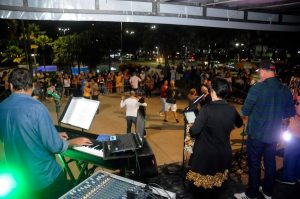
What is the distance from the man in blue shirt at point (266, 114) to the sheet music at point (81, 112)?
2222 millimetres

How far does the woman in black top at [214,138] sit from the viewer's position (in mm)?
3172

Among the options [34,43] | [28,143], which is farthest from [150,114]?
[34,43]

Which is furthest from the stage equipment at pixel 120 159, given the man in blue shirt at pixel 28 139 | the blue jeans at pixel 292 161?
the blue jeans at pixel 292 161

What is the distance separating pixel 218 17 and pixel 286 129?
122 inches

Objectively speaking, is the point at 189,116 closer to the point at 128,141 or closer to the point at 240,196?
the point at 128,141

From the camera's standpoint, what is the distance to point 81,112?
4.11m

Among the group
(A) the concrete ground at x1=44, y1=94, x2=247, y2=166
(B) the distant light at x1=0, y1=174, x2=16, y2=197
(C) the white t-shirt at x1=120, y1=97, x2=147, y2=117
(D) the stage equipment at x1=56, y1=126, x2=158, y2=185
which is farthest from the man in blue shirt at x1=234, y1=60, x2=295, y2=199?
(C) the white t-shirt at x1=120, y1=97, x2=147, y2=117

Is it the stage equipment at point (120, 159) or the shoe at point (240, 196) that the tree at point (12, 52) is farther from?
the shoe at point (240, 196)

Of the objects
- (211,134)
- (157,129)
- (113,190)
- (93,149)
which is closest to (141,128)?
(93,149)

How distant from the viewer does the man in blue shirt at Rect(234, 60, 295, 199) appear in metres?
3.85

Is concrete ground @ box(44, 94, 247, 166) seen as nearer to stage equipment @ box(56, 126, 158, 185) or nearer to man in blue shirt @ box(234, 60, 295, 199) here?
man in blue shirt @ box(234, 60, 295, 199)

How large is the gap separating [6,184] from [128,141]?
1597 mm

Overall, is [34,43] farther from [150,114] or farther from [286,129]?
[286,129]

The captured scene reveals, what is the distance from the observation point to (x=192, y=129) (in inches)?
128
